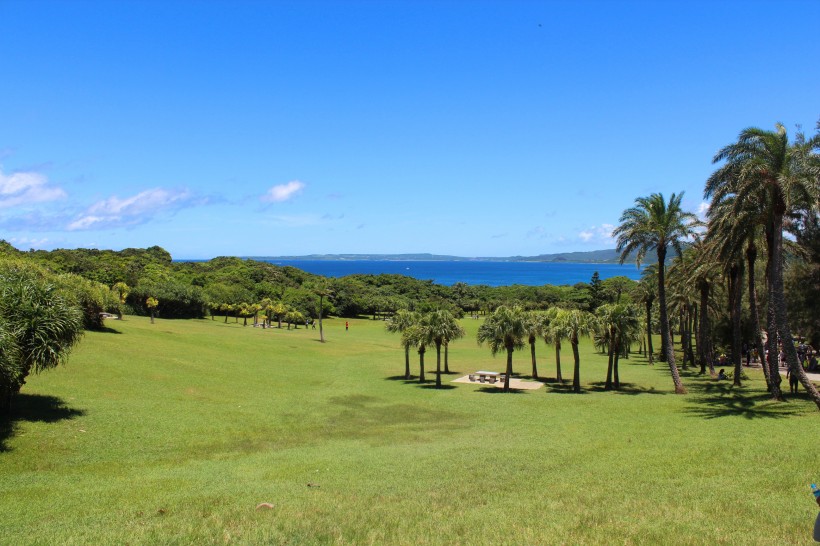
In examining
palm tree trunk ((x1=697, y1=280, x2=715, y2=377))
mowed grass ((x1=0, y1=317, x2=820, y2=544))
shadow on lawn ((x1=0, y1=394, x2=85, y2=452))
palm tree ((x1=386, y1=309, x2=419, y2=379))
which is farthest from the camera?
palm tree ((x1=386, y1=309, x2=419, y2=379))

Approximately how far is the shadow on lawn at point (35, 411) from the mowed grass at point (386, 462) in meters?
0.14

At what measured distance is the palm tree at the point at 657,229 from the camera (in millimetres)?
32219

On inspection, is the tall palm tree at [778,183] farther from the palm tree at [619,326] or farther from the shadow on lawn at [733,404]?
the palm tree at [619,326]

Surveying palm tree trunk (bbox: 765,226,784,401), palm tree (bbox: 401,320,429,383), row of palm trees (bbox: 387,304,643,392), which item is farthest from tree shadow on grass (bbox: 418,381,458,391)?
palm tree trunk (bbox: 765,226,784,401)

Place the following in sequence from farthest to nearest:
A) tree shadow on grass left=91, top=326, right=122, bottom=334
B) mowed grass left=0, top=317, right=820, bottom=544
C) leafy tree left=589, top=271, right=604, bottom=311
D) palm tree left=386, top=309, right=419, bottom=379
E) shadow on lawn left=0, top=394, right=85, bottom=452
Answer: leafy tree left=589, top=271, right=604, bottom=311 → tree shadow on grass left=91, top=326, right=122, bottom=334 → palm tree left=386, top=309, right=419, bottom=379 → shadow on lawn left=0, top=394, right=85, bottom=452 → mowed grass left=0, top=317, right=820, bottom=544

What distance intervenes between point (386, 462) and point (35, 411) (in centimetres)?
1455

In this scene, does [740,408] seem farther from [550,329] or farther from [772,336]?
[550,329]

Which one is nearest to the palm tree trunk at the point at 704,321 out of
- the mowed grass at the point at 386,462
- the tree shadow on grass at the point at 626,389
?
the mowed grass at the point at 386,462

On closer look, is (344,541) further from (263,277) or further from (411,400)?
(263,277)

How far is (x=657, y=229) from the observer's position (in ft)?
105

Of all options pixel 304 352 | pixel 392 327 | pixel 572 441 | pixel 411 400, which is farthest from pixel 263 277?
pixel 572 441

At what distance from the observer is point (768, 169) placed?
2289cm

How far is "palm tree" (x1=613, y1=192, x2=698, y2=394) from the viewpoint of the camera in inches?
1268

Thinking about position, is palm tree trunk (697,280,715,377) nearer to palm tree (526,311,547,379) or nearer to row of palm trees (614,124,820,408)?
row of palm trees (614,124,820,408)
